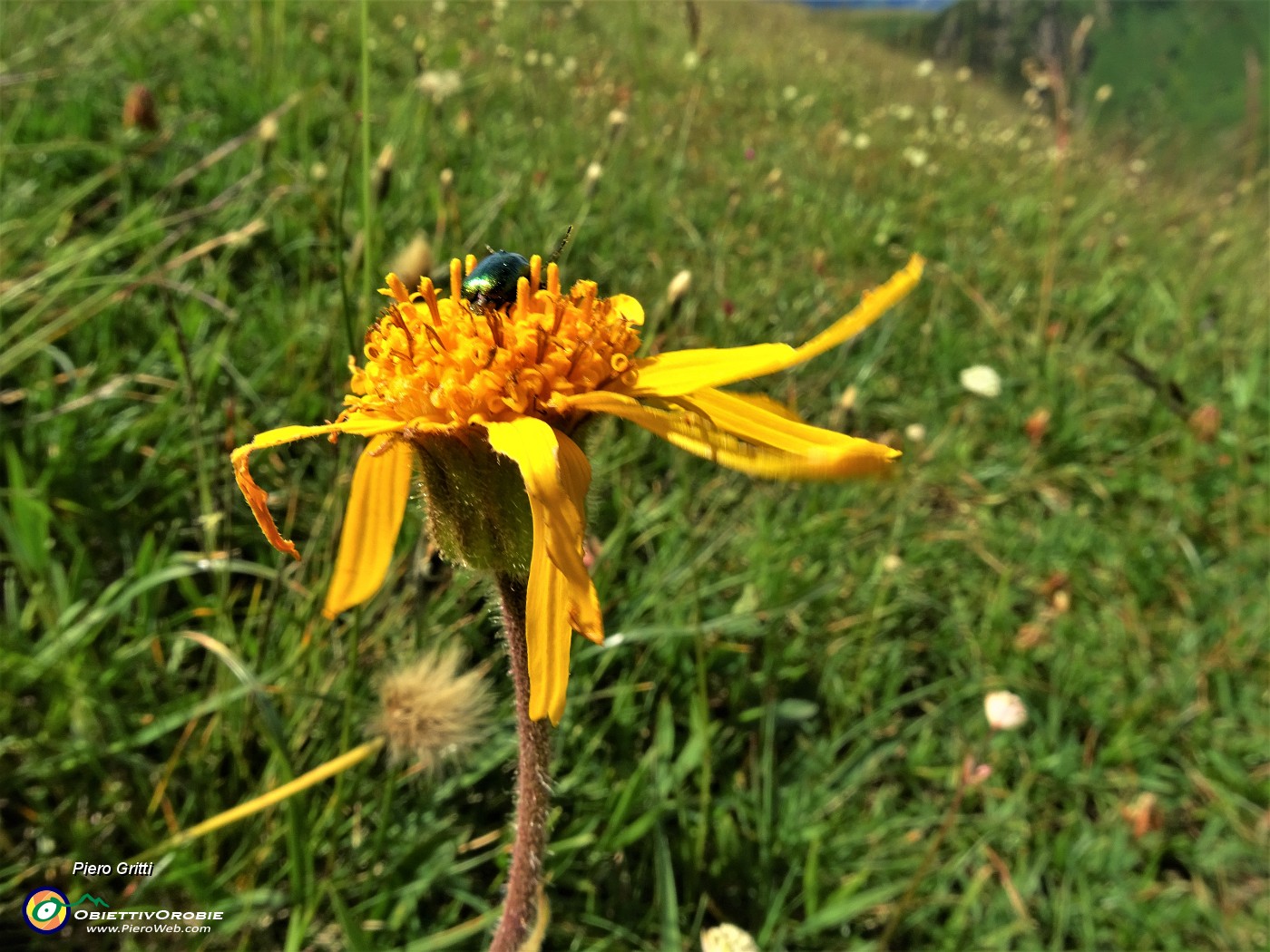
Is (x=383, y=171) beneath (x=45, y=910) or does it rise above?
above

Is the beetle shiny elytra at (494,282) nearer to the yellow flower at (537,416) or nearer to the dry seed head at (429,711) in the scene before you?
the yellow flower at (537,416)

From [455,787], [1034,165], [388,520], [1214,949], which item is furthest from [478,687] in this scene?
[1034,165]

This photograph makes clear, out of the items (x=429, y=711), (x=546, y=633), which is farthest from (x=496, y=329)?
(x=429, y=711)

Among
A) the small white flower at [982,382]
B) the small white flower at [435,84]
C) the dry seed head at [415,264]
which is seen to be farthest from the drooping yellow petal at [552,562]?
the small white flower at [435,84]

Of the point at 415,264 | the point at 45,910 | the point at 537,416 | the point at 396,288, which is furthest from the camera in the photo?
the point at 415,264

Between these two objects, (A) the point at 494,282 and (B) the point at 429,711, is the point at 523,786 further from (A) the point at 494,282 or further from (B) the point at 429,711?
(A) the point at 494,282

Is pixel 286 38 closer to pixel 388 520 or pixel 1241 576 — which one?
pixel 388 520

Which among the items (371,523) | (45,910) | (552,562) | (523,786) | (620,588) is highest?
(552,562)
